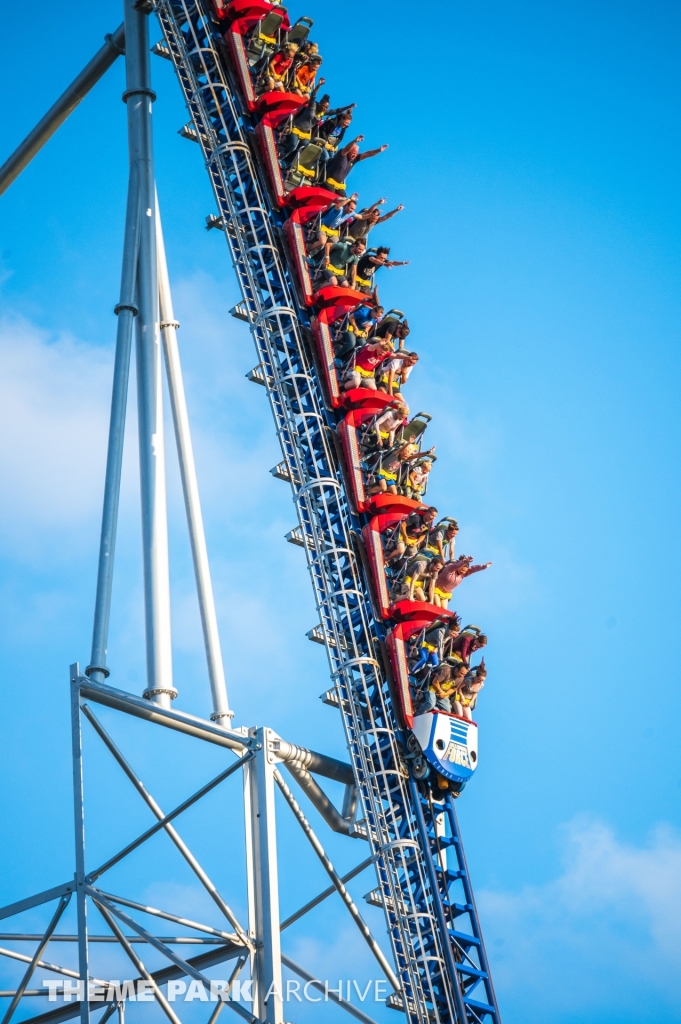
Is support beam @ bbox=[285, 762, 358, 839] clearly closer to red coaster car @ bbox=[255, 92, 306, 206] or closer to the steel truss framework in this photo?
the steel truss framework

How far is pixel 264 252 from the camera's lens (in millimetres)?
19062

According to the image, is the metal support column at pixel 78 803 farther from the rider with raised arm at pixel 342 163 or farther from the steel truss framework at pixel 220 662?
the rider with raised arm at pixel 342 163

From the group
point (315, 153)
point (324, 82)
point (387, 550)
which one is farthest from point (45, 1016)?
point (324, 82)

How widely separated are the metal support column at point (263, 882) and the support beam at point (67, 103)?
854 cm

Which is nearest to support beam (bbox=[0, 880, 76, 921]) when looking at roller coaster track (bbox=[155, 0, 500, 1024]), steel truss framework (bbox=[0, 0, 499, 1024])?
steel truss framework (bbox=[0, 0, 499, 1024])

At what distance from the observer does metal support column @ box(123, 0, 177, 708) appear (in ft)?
52.9

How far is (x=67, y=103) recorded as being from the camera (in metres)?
20.6

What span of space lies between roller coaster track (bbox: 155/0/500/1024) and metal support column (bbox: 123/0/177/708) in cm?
44

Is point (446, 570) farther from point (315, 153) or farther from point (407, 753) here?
point (315, 153)

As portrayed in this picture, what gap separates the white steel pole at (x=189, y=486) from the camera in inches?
685

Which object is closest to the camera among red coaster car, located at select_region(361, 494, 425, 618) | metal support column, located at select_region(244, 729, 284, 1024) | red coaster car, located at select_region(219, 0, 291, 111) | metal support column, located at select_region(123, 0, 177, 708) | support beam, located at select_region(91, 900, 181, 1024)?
support beam, located at select_region(91, 900, 181, 1024)

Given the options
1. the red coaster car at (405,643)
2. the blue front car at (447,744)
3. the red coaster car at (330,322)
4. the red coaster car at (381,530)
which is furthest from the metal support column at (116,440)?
the blue front car at (447,744)

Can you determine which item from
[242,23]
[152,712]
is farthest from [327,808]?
[242,23]

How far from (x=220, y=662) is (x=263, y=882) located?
9.14 ft
